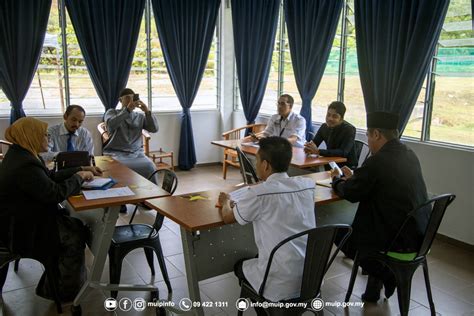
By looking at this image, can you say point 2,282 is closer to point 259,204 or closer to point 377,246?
point 259,204

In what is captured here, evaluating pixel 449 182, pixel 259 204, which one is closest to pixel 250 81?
pixel 449 182

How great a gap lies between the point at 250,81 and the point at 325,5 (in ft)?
5.70

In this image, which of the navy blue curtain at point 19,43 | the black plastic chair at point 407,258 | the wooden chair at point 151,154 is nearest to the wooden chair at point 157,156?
the wooden chair at point 151,154

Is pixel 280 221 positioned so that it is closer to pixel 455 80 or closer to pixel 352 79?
pixel 455 80

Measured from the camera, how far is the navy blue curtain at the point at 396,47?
394cm

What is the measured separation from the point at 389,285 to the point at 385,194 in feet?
2.13

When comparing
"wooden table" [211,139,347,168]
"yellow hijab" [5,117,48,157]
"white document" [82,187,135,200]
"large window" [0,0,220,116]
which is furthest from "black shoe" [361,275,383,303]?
"large window" [0,0,220,116]

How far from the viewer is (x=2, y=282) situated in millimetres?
2805

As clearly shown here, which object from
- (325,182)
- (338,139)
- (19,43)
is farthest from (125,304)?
(19,43)

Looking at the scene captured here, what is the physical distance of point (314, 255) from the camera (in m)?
1.91

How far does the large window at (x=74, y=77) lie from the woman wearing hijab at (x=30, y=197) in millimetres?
3389

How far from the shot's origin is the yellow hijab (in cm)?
250

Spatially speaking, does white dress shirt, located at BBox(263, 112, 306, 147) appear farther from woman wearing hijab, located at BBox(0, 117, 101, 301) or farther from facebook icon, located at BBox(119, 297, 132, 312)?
woman wearing hijab, located at BBox(0, 117, 101, 301)

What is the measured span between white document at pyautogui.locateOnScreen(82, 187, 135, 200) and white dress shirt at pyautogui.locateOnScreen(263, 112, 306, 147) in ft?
8.60
